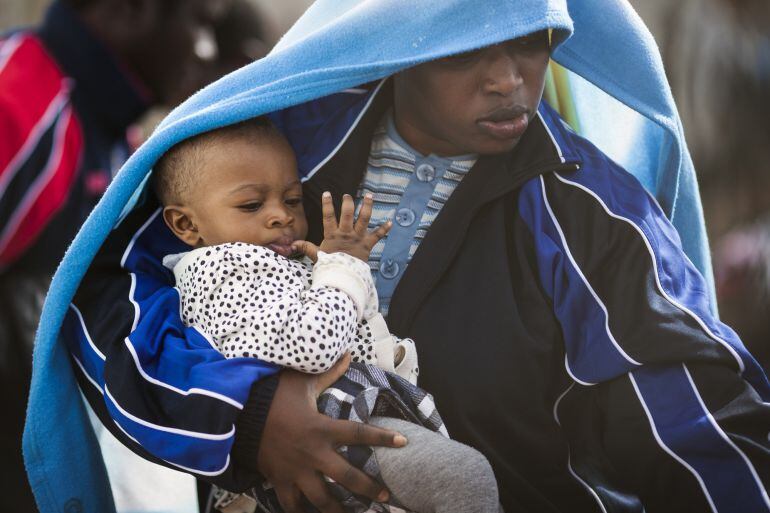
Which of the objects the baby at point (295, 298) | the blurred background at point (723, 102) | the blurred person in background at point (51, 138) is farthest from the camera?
the blurred background at point (723, 102)

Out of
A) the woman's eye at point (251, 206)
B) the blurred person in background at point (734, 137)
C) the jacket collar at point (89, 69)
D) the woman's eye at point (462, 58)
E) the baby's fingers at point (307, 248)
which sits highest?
the jacket collar at point (89, 69)

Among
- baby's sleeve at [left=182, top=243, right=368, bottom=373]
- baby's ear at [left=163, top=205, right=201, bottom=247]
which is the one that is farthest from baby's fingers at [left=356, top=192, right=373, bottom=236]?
baby's ear at [left=163, top=205, right=201, bottom=247]

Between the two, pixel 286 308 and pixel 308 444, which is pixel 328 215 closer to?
pixel 286 308

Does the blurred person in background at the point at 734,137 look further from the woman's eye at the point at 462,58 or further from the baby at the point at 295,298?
the baby at the point at 295,298

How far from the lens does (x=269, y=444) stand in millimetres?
1629

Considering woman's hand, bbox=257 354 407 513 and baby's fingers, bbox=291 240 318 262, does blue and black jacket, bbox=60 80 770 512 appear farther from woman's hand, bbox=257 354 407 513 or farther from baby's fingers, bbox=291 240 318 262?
baby's fingers, bbox=291 240 318 262

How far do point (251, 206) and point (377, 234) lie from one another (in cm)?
25

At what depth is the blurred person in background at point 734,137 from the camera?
3830mm

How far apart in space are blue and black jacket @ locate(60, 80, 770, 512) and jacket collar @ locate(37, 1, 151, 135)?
1.42 m

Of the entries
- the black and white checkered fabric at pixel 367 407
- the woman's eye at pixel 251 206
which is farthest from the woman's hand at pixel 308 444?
the woman's eye at pixel 251 206

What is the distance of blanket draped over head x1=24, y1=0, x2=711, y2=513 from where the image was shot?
5.61 feet

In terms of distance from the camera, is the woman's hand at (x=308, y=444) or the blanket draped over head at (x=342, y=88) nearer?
the woman's hand at (x=308, y=444)

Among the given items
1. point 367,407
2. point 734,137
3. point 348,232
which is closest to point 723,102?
point 734,137

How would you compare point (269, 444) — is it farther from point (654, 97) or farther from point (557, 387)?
point (654, 97)
